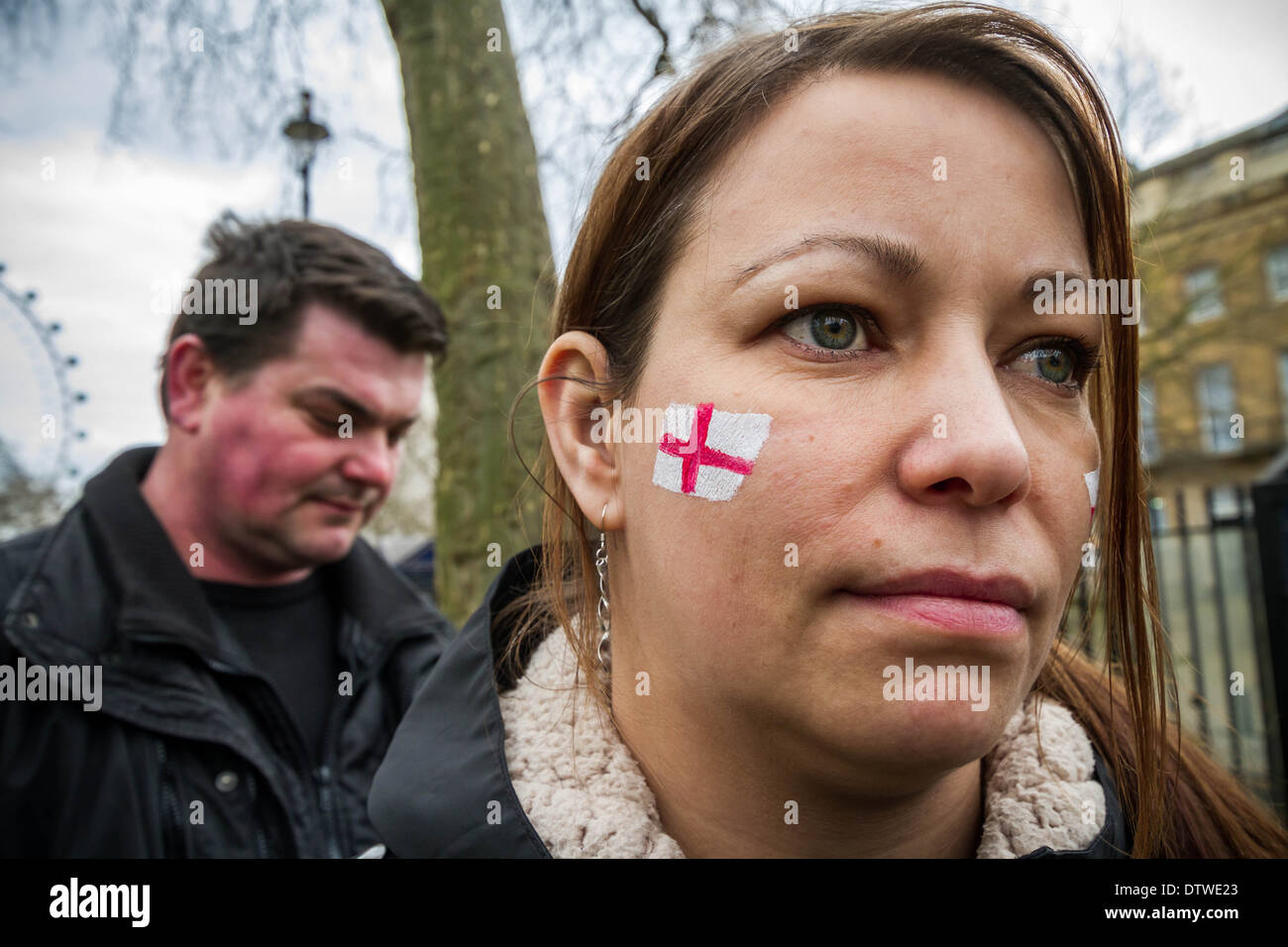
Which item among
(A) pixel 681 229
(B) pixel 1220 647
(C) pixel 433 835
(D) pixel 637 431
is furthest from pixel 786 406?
(B) pixel 1220 647

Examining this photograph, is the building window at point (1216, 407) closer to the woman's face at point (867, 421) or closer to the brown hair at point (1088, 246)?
the brown hair at point (1088, 246)

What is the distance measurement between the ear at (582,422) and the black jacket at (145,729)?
1.48 metres

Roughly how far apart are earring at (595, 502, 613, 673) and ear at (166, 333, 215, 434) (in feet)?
6.46

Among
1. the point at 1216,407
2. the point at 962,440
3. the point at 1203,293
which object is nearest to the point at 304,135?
the point at 962,440

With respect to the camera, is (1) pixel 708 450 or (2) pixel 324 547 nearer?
(1) pixel 708 450

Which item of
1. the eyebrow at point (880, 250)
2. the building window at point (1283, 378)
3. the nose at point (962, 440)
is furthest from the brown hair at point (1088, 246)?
the building window at point (1283, 378)

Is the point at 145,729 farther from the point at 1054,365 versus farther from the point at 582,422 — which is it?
the point at 1054,365

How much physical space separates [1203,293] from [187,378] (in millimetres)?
10033

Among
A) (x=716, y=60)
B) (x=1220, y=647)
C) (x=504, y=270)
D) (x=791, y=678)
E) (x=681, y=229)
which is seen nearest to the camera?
(x=791, y=678)

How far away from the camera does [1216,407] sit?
9883mm

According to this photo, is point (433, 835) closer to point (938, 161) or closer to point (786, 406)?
point (786, 406)

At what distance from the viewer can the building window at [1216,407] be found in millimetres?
9523
